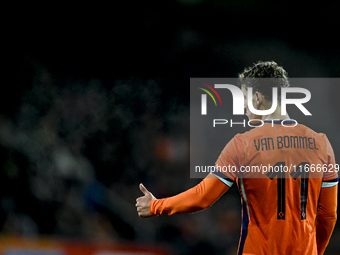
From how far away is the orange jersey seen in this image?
1.08 m

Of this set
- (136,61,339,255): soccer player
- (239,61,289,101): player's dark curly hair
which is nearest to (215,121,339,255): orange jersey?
(136,61,339,255): soccer player

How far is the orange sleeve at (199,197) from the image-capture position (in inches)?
44.3

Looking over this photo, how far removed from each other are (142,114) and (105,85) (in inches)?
33.4

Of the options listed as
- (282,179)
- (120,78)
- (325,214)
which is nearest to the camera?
(282,179)

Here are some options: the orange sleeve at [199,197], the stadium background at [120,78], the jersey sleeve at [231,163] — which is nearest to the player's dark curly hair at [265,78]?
the jersey sleeve at [231,163]

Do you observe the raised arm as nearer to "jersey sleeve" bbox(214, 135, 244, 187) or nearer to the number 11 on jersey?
"jersey sleeve" bbox(214, 135, 244, 187)

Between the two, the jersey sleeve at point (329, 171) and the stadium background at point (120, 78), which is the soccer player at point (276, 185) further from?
the stadium background at point (120, 78)

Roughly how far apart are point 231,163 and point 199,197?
193 mm

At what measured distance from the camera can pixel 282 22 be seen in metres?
4.83

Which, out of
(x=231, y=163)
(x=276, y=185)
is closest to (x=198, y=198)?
(x=231, y=163)

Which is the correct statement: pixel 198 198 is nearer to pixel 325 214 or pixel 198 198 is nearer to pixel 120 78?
pixel 325 214

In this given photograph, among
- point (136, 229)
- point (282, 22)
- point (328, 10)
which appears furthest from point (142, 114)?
point (328, 10)

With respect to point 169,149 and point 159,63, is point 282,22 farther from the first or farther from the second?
point 169,149

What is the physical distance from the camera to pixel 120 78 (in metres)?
4.88
